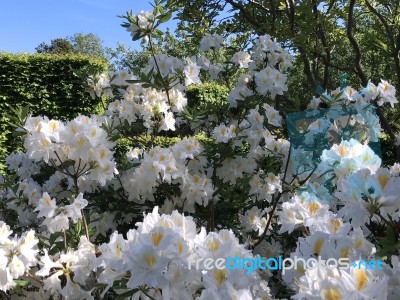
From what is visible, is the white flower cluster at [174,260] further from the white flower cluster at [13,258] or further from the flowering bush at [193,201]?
the white flower cluster at [13,258]

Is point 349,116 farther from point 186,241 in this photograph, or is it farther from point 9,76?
point 9,76

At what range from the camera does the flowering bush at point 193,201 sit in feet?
3.61

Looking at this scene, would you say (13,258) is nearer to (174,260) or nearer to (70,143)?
(70,143)

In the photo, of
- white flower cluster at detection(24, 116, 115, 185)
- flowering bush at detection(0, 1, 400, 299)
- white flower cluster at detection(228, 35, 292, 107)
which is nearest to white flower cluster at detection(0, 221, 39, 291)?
flowering bush at detection(0, 1, 400, 299)

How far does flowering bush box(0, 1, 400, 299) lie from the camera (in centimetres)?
110

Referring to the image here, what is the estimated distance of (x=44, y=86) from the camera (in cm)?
870

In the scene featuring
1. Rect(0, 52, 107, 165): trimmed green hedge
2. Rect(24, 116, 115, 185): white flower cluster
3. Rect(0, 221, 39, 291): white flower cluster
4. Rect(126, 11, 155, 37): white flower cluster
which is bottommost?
Rect(0, 221, 39, 291): white flower cluster

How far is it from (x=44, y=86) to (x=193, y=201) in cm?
703

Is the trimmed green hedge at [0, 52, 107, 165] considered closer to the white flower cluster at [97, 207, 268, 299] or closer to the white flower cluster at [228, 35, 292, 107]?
the white flower cluster at [228, 35, 292, 107]

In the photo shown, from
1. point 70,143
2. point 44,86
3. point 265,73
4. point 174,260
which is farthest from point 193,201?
point 44,86

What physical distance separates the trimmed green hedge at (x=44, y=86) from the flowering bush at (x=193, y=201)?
5415 mm

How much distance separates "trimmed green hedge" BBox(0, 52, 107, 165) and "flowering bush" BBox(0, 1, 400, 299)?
5.42m

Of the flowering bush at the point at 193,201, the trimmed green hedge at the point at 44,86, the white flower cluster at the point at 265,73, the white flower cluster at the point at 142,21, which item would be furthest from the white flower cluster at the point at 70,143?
the trimmed green hedge at the point at 44,86

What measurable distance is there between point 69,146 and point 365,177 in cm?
124
